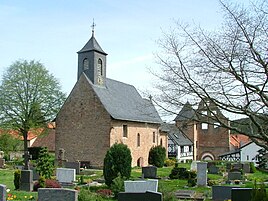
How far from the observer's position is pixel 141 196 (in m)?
10.7

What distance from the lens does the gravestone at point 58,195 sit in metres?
9.70

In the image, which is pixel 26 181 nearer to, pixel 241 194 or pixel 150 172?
pixel 150 172

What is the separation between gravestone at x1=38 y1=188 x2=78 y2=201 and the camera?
9.70 meters

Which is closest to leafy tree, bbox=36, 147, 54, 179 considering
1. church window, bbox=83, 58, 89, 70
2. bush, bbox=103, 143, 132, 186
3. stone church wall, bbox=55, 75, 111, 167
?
bush, bbox=103, 143, 132, 186

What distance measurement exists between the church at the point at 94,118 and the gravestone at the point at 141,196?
21088 millimetres

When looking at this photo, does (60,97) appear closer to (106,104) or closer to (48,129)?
(48,129)

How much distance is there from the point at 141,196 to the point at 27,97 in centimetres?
3202

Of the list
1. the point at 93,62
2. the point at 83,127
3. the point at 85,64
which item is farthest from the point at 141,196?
the point at 85,64

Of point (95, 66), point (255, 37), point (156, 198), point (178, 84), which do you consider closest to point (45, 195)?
point (156, 198)

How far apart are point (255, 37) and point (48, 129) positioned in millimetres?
36412

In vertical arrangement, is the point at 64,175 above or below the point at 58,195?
below

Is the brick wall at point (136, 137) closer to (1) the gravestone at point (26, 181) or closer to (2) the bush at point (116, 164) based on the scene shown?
(2) the bush at point (116, 164)

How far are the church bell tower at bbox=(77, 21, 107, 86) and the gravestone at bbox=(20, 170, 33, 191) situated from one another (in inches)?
725

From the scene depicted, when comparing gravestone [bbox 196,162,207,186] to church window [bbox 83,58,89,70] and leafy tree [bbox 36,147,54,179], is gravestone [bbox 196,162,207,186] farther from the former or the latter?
church window [bbox 83,58,89,70]
